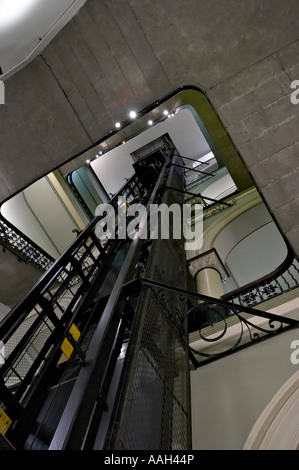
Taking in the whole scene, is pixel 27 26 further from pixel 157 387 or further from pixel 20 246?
pixel 20 246

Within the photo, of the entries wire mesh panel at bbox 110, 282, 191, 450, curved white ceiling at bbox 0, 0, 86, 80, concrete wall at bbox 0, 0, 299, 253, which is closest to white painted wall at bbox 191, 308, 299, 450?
wire mesh panel at bbox 110, 282, 191, 450

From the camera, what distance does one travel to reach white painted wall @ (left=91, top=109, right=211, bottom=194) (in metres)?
13.4

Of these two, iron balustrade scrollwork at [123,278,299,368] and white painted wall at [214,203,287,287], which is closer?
iron balustrade scrollwork at [123,278,299,368]

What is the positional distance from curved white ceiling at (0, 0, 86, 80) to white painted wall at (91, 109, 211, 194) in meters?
9.31

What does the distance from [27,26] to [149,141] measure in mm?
10068

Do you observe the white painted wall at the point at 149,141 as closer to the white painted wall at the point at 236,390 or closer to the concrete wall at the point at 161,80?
the concrete wall at the point at 161,80

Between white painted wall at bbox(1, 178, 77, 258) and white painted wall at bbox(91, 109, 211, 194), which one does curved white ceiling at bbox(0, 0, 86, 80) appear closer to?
white painted wall at bbox(1, 178, 77, 258)

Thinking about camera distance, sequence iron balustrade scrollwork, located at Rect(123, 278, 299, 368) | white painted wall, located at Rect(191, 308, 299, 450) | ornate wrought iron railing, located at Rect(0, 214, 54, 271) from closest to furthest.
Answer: white painted wall, located at Rect(191, 308, 299, 450) → iron balustrade scrollwork, located at Rect(123, 278, 299, 368) → ornate wrought iron railing, located at Rect(0, 214, 54, 271)

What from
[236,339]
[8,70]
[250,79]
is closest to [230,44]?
[250,79]

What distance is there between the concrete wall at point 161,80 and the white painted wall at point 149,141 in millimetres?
9228

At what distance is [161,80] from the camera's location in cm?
409

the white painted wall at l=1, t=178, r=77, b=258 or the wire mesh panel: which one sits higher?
the white painted wall at l=1, t=178, r=77, b=258
